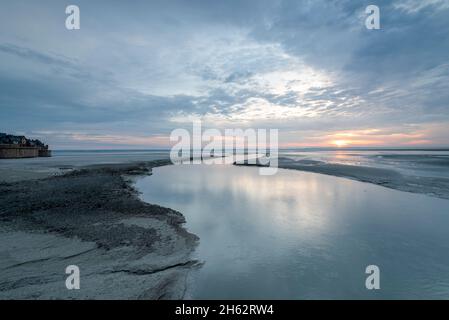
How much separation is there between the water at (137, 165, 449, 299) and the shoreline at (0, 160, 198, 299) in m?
0.74

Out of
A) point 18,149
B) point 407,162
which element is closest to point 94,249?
point 407,162

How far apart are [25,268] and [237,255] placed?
499 centimetres

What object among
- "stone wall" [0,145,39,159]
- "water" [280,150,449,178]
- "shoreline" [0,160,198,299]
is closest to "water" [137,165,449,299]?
"shoreline" [0,160,198,299]

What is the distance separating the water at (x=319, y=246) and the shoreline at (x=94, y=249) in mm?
742

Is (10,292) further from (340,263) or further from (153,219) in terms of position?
(340,263)

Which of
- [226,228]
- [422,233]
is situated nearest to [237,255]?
[226,228]

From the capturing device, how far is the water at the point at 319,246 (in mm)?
4941

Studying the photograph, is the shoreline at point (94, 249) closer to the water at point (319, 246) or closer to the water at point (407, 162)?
the water at point (319, 246)

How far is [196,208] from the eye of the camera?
12055 millimetres

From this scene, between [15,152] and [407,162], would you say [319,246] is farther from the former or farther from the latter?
[15,152]

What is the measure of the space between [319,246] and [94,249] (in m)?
6.46

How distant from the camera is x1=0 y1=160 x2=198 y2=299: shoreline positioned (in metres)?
4.51

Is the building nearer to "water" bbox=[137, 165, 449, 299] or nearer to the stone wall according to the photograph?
the stone wall

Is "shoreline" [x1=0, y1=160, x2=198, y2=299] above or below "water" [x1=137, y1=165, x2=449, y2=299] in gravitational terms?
above
